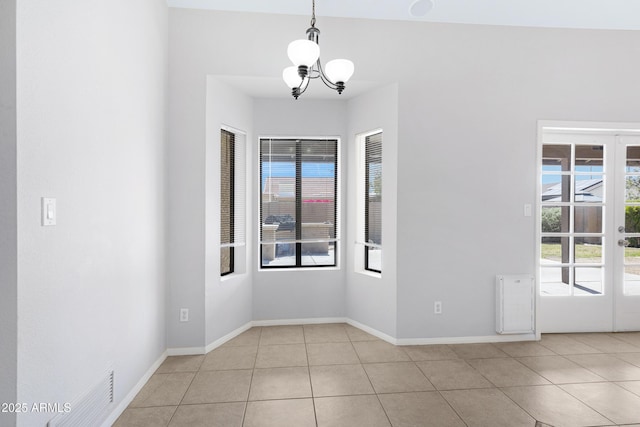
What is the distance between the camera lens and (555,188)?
11.8 ft

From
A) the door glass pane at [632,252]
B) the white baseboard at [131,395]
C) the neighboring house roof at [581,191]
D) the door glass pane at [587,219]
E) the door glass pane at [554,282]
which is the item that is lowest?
the white baseboard at [131,395]

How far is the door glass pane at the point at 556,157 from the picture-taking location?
3.57 m

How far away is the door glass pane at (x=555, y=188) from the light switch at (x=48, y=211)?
407 cm

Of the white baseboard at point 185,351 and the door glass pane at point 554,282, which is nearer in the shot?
the white baseboard at point 185,351

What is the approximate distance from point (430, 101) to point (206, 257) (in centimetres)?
257

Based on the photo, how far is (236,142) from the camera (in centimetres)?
371

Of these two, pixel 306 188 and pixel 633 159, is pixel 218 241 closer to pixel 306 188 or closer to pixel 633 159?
pixel 306 188

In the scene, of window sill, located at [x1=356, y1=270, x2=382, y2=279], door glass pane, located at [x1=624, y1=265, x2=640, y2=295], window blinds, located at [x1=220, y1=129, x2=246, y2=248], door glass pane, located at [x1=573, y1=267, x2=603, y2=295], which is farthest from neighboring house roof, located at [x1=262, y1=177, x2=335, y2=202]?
door glass pane, located at [x1=624, y1=265, x2=640, y2=295]

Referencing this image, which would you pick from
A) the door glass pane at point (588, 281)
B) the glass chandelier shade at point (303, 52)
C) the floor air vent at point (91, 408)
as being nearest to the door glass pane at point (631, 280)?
the door glass pane at point (588, 281)

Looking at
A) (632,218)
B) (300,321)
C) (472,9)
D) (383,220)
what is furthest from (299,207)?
(632,218)

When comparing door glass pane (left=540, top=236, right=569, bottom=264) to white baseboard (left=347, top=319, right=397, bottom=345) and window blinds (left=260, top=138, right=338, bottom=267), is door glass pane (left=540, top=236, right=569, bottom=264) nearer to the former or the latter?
white baseboard (left=347, top=319, right=397, bottom=345)

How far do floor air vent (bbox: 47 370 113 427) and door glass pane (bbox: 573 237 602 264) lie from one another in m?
4.28

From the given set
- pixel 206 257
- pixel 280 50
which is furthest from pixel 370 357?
pixel 280 50

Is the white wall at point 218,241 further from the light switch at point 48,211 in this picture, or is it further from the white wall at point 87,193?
the light switch at point 48,211
